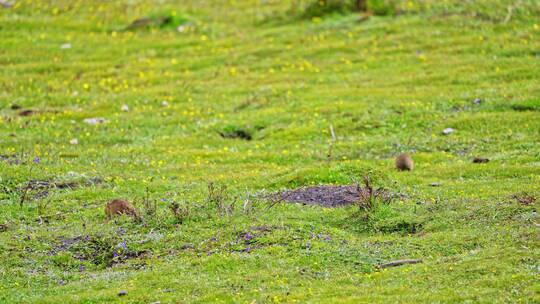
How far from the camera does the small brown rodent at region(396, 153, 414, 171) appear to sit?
68.2 ft

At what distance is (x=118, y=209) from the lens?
56.4ft

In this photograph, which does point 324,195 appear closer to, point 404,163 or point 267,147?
point 404,163

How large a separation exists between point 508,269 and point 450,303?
1.44 metres

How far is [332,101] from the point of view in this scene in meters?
28.0

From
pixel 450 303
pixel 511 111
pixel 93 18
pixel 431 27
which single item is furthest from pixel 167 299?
pixel 93 18

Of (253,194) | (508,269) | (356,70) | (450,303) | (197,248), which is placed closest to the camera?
(450,303)

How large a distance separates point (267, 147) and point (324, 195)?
630 centimetres

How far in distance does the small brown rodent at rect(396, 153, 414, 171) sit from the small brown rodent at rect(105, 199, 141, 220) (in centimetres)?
700

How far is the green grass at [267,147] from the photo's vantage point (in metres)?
13.6

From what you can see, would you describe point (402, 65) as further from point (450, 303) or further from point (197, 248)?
point (450, 303)

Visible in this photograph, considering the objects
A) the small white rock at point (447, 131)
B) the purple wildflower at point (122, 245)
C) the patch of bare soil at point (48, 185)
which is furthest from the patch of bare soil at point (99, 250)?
the small white rock at point (447, 131)

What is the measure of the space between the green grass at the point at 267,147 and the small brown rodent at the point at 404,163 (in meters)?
0.23

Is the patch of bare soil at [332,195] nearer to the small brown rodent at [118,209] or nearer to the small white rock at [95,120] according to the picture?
the small brown rodent at [118,209]

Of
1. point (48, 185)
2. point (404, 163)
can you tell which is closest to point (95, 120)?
point (48, 185)
